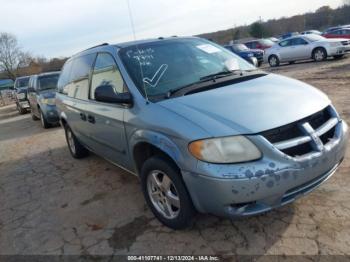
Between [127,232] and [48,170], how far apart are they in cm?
302

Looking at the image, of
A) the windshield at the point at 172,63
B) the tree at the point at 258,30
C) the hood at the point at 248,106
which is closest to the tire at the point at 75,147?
the windshield at the point at 172,63

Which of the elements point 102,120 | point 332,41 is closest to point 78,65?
point 102,120

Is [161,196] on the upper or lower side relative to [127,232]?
upper

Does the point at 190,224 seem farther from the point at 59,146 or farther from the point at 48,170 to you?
the point at 59,146

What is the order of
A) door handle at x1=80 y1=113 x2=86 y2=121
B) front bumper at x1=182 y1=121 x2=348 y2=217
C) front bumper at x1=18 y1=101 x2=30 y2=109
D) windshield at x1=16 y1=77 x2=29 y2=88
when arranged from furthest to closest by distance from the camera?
windshield at x1=16 y1=77 x2=29 y2=88, front bumper at x1=18 y1=101 x2=30 y2=109, door handle at x1=80 y1=113 x2=86 y2=121, front bumper at x1=182 y1=121 x2=348 y2=217

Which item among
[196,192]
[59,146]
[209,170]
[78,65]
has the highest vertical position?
[78,65]

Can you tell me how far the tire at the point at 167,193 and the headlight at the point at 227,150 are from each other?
0.39 meters

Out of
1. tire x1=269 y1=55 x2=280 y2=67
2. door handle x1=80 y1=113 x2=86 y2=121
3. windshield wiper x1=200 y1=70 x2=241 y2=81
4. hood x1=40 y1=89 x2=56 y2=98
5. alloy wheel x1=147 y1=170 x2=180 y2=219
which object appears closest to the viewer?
alloy wheel x1=147 y1=170 x2=180 y2=219

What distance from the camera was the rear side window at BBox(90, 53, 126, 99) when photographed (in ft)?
12.3

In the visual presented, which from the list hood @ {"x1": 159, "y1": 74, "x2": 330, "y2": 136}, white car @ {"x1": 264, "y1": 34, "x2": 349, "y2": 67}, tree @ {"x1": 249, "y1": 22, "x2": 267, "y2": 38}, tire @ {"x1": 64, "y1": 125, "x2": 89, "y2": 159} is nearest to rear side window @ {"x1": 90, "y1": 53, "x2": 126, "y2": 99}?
hood @ {"x1": 159, "y1": 74, "x2": 330, "y2": 136}

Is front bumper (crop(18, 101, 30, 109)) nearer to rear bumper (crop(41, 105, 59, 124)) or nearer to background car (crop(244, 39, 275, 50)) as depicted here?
rear bumper (crop(41, 105, 59, 124))

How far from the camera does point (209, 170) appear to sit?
264 centimetres

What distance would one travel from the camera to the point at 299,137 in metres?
2.74

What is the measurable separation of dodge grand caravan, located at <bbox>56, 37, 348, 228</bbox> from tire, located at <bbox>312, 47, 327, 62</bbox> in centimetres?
1499
